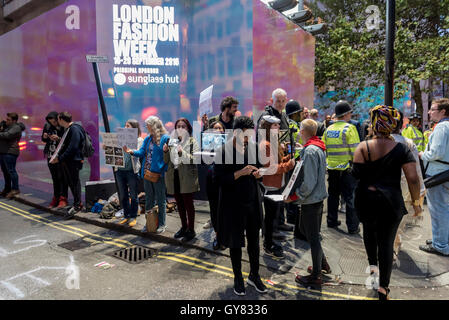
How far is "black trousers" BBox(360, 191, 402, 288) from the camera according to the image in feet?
9.81

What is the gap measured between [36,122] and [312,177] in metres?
9.91

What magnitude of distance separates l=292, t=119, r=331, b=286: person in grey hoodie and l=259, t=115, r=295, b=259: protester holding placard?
37 cm

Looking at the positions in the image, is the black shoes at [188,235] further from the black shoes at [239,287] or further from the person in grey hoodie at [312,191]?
the person in grey hoodie at [312,191]

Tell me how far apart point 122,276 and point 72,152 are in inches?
141

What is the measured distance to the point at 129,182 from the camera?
5938mm

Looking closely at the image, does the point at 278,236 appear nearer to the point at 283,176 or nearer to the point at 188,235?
the point at 283,176

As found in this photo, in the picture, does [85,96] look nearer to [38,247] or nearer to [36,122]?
[36,122]

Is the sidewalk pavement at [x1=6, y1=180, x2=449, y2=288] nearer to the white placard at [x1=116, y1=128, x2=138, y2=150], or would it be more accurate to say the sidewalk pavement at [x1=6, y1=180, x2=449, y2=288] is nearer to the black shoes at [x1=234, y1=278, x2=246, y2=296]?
the black shoes at [x1=234, y1=278, x2=246, y2=296]

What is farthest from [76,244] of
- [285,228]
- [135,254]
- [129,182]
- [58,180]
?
[285,228]

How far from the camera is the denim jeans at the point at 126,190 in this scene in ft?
19.3

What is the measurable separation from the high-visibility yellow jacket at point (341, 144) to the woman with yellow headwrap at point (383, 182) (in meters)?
2.10
